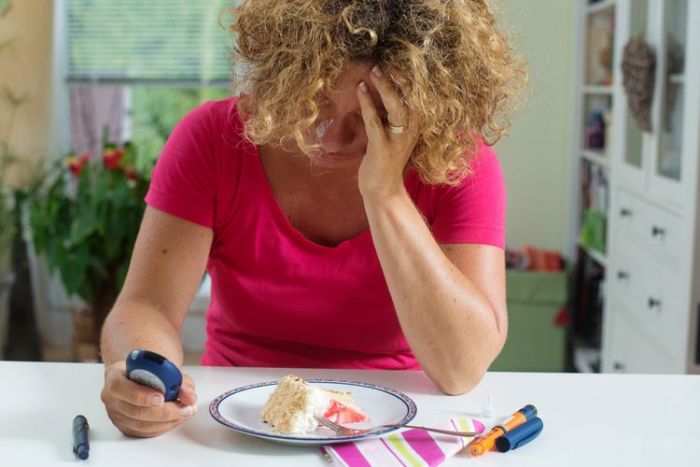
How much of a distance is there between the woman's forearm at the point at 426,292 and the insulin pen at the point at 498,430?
18cm

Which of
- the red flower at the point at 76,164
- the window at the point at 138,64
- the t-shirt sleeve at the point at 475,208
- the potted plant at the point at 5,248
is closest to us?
the t-shirt sleeve at the point at 475,208

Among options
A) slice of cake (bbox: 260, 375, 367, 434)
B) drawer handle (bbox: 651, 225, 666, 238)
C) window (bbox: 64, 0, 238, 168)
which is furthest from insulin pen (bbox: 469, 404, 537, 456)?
window (bbox: 64, 0, 238, 168)

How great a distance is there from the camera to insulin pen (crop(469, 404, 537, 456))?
1065mm

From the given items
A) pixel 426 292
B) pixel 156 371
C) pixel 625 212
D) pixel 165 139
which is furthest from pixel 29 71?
pixel 156 371

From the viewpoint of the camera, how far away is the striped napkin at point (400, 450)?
3.38 ft

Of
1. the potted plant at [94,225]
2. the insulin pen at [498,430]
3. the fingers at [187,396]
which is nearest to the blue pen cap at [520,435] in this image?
the insulin pen at [498,430]

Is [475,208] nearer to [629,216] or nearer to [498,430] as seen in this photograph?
[498,430]

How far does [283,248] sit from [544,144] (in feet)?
8.90

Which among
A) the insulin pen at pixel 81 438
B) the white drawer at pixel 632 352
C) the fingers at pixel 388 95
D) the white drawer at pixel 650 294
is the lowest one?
the white drawer at pixel 632 352

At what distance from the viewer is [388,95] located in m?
1.26

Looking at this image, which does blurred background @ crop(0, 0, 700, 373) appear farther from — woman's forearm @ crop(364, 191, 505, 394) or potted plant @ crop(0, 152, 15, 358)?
woman's forearm @ crop(364, 191, 505, 394)

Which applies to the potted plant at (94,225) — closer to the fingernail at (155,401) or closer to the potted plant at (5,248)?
the potted plant at (5,248)

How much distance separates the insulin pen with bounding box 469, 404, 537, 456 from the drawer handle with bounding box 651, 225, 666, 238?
163cm

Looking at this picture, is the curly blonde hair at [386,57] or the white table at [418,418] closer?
the white table at [418,418]
